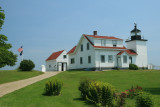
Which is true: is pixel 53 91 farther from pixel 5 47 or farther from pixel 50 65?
pixel 50 65

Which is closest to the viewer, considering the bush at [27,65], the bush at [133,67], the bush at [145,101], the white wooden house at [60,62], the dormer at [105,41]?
the bush at [145,101]

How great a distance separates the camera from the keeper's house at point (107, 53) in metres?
37.6

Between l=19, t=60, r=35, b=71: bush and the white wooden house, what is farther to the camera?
the white wooden house

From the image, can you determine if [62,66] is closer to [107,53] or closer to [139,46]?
[107,53]

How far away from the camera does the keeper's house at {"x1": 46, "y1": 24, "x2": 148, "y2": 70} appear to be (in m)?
37.6

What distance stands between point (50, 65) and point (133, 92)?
43649 millimetres

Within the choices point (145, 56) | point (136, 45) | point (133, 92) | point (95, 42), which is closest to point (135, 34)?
point (136, 45)

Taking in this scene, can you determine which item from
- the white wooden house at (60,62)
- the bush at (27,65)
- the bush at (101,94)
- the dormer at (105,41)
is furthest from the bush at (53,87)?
the white wooden house at (60,62)

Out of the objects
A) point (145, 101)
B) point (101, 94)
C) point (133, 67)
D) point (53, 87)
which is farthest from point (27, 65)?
point (145, 101)

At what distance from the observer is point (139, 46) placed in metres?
44.1

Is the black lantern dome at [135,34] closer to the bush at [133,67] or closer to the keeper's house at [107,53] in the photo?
the keeper's house at [107,53]

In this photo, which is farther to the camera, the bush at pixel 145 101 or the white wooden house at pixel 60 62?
the white wooden house at pixel 60 62

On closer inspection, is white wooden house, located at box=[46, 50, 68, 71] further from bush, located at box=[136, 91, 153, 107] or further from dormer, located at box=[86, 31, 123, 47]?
bush, located at box=[136, 91, 153, 107]

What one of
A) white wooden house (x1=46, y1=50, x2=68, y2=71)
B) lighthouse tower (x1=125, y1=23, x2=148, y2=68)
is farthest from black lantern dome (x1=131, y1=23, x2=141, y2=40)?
white wooden house (x1=46, y1=50, x2=68, y2=71)
